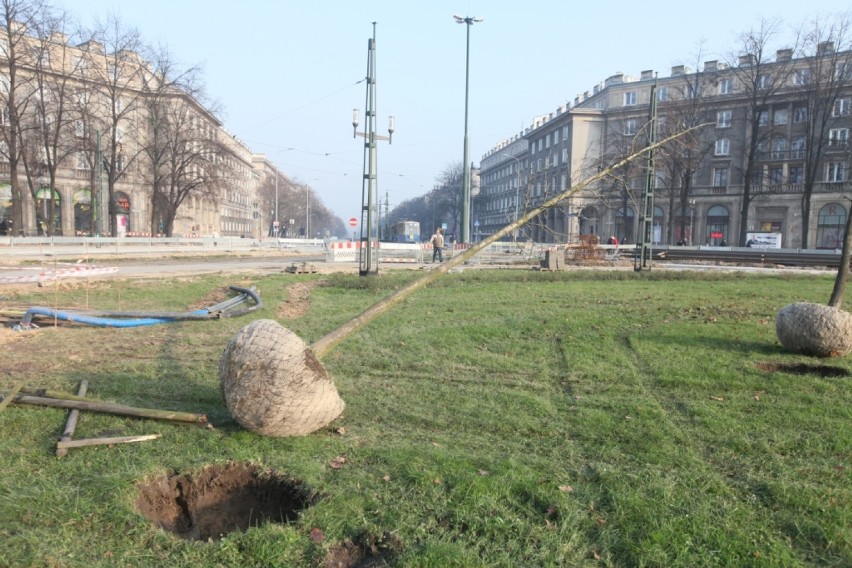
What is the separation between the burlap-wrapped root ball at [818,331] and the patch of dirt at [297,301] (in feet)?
28.5

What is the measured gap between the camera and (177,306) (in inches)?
536

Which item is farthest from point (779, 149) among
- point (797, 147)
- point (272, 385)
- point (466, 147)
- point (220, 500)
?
point (220, 500)

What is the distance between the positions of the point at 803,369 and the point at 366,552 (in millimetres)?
6630

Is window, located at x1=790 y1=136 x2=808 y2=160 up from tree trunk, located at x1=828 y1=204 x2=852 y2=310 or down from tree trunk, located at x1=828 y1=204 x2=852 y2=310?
up

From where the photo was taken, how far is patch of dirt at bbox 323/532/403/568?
3219 millimetres

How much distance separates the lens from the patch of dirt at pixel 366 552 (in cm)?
322

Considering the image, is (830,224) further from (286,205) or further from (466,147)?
(286,205)

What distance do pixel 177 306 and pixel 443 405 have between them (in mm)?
9577

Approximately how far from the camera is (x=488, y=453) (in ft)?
15.5

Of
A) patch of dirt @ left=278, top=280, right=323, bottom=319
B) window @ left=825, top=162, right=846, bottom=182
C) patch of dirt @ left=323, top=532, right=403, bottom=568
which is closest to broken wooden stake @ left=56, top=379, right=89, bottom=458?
patch of dirt @ left=323, top=532, right=403, bottom=568

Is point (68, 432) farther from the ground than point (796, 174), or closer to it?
closer to it

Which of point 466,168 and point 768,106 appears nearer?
point 466,168

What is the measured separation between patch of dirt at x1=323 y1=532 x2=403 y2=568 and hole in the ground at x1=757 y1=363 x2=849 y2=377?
237 inches

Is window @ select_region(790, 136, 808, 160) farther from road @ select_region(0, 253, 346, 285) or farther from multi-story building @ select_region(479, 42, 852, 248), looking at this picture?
road @ select_region(0, 253, 346, 285)
